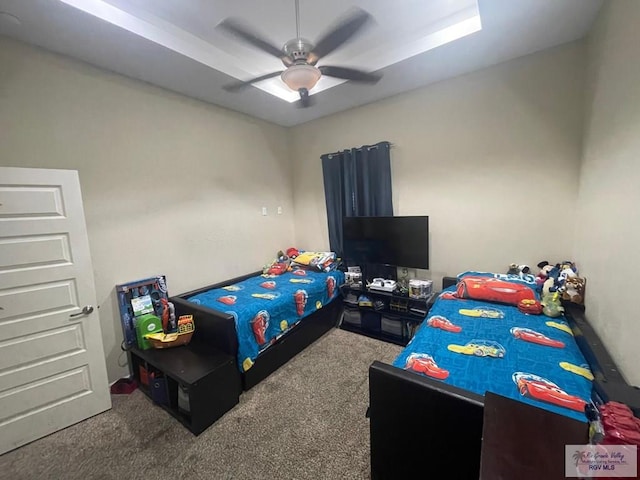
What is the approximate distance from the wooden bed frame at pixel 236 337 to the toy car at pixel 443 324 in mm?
1339

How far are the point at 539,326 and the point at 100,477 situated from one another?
9.55 ft

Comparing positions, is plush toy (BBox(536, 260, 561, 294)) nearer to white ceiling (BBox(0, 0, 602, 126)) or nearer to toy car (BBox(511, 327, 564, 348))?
toy car (BBox(511, 327, 564, 348))

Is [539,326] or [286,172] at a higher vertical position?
[286,172]

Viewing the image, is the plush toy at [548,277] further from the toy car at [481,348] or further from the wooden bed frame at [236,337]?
the wooden bed frame at [236,337]

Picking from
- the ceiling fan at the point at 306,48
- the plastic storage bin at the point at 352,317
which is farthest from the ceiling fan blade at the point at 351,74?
the plastic storage bin at the point at 352,317

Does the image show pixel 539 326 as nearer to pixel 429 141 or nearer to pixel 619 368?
pixel 619 368

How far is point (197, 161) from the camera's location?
116 inches

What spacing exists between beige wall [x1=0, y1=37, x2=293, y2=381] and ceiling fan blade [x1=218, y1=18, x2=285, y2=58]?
1.48 meters

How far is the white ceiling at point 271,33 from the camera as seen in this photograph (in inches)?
69.7

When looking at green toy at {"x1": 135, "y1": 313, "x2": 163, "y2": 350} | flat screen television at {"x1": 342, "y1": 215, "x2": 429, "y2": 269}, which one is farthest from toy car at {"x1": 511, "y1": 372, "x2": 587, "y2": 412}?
green toy at {"x1": 135, "y1": 313, "x2": 163, "y2": 350}

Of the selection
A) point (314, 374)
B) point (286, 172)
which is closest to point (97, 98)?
point (286, 172)

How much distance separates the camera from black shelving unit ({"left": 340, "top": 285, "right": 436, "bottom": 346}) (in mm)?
2840

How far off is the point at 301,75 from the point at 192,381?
218 cm

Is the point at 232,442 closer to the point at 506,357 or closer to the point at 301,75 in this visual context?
the point at 506,357
